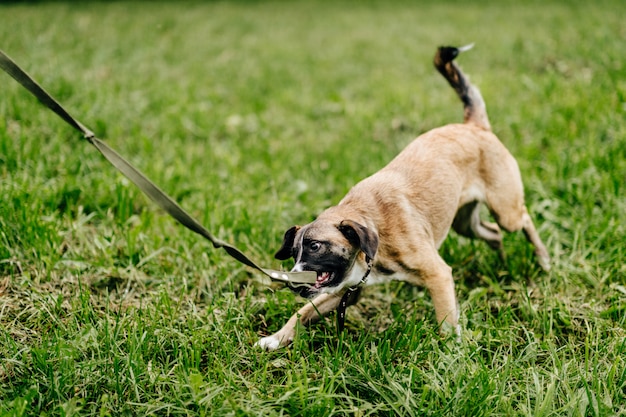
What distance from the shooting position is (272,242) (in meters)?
4.56

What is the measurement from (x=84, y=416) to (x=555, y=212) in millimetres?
4006

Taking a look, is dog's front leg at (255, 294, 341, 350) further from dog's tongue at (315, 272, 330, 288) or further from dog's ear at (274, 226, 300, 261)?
dog's ear at (274, 226, 300, 261)

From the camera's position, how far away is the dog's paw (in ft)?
11.2

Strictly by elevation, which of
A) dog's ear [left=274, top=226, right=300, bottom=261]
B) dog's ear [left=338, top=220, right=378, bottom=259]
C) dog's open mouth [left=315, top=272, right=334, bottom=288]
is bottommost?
dog's open mouth [left=315, top=272, right=334, bottom=288]

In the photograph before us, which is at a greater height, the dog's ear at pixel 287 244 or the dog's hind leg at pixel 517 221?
the dog's ear at pixel 287 244

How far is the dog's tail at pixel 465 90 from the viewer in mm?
4422

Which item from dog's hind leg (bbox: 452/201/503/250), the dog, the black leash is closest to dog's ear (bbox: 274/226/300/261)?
the dog

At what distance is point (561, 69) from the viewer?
8000 millimetres

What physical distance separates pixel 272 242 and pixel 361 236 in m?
1.59

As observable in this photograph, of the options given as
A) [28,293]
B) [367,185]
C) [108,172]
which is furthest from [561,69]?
[28,293]

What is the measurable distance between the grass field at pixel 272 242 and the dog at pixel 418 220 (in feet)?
0.56

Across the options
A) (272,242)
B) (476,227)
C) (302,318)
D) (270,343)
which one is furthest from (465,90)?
(270,343)

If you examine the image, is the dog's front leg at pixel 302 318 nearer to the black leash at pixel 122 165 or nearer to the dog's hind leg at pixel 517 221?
the black leash at pixel 122 165

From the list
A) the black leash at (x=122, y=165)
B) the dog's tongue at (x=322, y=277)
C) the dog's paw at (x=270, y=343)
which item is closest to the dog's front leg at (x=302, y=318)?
the dog's paw at (x=270, y=343)
